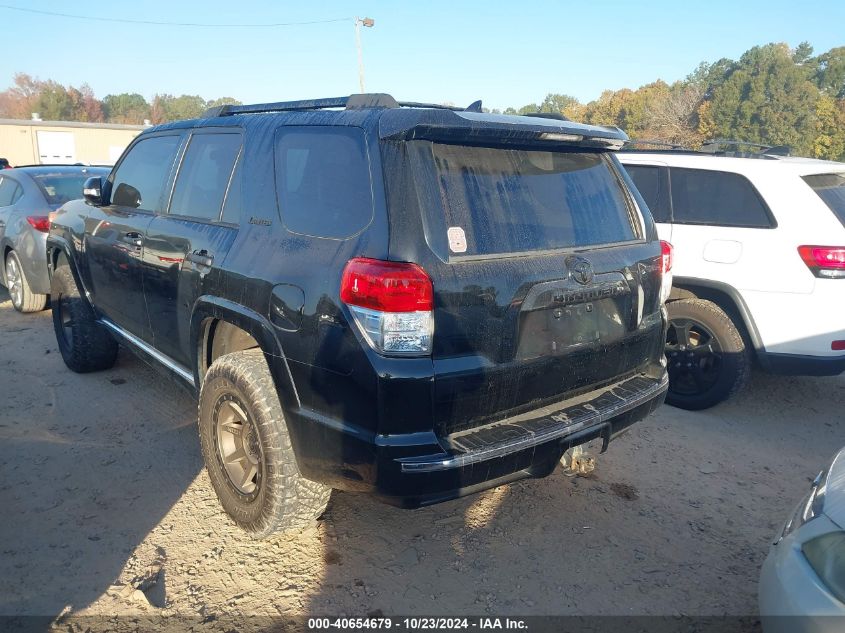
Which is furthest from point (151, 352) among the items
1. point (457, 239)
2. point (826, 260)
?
point (826, 260)

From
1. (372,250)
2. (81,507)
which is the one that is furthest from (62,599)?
(372,250)

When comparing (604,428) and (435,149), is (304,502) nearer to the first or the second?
(604,428)

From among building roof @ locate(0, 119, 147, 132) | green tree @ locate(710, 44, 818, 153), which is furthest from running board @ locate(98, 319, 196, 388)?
green tree @ locate(710, 44, 818, 153)

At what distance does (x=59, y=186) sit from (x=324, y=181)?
5768 millimetres

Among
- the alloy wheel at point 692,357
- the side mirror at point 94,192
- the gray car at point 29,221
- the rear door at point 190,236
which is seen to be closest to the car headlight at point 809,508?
the alloy wheel at point 692,357

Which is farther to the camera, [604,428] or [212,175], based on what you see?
[212,175]

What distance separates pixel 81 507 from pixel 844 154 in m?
43.0

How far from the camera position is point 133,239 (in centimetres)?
382

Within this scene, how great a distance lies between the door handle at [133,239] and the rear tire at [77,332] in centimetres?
112

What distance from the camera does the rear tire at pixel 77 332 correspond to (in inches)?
192

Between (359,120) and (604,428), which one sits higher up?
(359,120)

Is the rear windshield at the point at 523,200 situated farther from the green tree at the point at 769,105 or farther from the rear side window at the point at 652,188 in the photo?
the green tree at the point at 769,105

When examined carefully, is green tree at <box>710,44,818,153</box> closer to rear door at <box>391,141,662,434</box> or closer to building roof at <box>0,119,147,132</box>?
building roof at <box>0,119,147,132</box>

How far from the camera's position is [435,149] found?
239cm
